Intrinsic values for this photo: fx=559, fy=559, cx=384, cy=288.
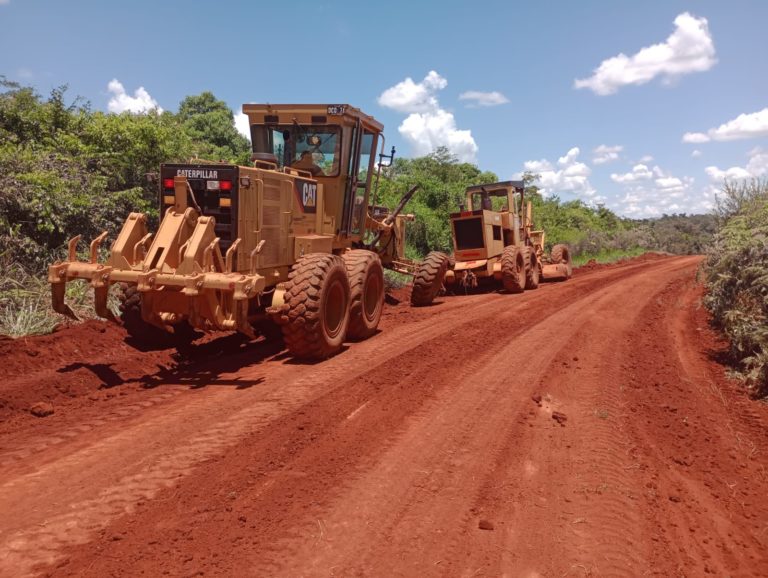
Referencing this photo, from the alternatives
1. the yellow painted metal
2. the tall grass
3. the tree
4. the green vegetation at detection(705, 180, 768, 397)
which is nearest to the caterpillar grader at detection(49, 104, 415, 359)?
the yellow painted metal

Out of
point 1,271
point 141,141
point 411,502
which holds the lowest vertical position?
point 411,502

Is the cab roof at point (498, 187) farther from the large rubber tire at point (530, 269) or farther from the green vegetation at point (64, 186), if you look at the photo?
the green vegetation at point (64, 186)

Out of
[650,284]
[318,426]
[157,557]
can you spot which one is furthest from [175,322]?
[650,284]

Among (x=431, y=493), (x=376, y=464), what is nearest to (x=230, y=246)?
(x=376, y=464)

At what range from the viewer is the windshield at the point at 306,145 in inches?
323

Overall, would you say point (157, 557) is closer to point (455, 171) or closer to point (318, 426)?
point (318, 426)

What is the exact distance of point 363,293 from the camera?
772cm

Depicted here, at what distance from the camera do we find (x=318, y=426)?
4633 mm

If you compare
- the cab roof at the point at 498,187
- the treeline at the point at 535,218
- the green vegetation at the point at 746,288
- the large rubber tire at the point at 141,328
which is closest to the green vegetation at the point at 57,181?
the large rubber tire at the point at 141,328

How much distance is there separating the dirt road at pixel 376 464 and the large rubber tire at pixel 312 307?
0.36 m

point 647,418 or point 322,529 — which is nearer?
point 322,529

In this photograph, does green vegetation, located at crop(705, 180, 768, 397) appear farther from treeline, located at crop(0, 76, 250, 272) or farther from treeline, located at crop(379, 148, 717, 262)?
treeline, located at crop(0, 76, 250, 272)

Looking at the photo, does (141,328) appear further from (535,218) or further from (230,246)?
(535,218)

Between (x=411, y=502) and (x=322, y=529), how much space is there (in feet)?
2.04
